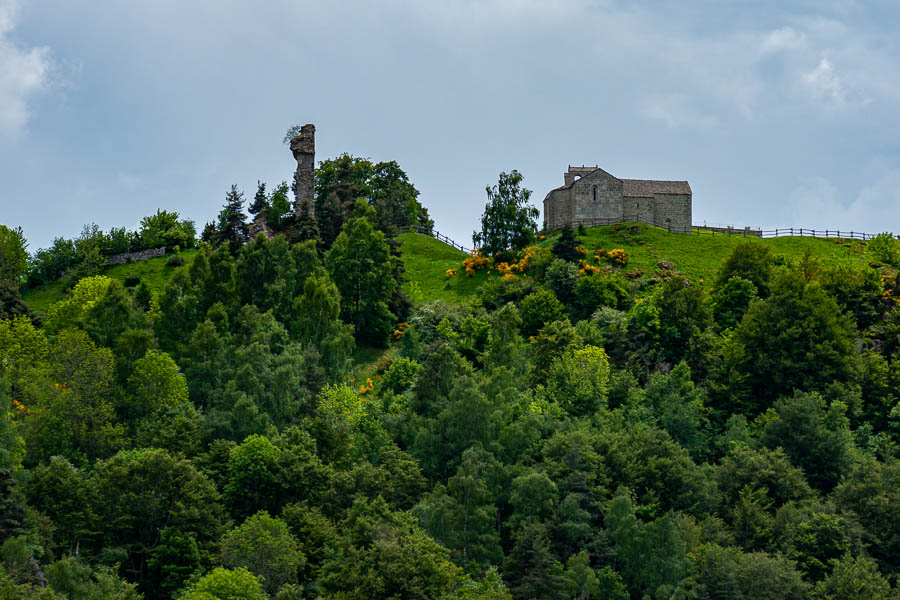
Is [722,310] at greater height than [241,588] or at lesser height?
greater

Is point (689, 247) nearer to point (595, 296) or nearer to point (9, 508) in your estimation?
point (595, 296)

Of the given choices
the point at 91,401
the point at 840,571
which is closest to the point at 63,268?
the point at 91,401

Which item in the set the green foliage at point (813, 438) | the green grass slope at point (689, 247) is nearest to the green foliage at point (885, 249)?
the green grass slope at point (689, 247)

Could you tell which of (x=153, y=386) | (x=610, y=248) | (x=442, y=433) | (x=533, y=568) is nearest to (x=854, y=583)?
(x=533, y=568)

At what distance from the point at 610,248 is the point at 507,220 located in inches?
456

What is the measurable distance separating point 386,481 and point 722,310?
40936mm

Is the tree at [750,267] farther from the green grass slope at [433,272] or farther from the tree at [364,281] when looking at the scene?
the tree at [364,281]

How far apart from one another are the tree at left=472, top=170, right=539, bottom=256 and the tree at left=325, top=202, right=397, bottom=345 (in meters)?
21.5

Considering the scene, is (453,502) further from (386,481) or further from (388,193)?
(388,193)

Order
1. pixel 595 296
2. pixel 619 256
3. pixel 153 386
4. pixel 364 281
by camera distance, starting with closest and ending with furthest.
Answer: pixel 153 386, pixel 364 281, pixel 595 296, pixel 619 256

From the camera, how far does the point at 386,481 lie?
62.4m

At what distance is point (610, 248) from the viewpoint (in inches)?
4513

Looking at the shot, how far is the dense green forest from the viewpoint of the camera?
186 feet

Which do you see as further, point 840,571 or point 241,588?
point 840,571
